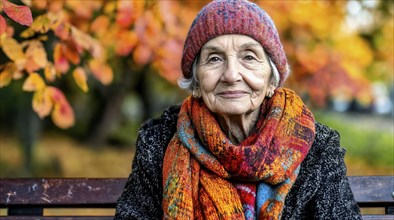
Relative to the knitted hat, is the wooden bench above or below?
below

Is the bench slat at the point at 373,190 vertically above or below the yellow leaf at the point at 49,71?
below

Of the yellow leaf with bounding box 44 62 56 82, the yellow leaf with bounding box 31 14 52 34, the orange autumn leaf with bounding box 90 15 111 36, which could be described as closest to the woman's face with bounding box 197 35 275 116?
the yellow leaf with bounding box 31 14 52 34

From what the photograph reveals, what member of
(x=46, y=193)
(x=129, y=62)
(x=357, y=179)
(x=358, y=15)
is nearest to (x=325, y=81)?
(x=358, y=15)

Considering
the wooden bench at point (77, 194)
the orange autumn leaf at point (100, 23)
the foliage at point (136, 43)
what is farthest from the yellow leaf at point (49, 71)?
the orange autumn leaf at point (100, 23)

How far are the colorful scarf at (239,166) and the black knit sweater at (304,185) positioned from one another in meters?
0.10

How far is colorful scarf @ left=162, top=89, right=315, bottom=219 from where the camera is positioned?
269cm

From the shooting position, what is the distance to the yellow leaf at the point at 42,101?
3.68 meters

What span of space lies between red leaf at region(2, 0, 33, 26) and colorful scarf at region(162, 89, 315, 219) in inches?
32.7

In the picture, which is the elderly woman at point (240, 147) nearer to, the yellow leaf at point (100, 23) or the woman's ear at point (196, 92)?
the woman's ear at point (196, 92)

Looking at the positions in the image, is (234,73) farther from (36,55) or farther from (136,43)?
(136,43)

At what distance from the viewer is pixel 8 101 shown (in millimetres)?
10039

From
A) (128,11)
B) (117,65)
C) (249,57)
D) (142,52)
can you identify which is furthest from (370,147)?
(249,57)

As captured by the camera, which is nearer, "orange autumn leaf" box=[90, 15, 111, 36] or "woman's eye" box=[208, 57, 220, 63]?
"woman's eye" box=[208, 57, 220, 63]

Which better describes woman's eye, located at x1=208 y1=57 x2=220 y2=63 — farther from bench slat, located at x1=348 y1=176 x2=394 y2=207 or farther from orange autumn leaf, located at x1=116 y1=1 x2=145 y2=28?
orange autumn leaf, located at x1=116 y1=1 x2=145 y2=28
